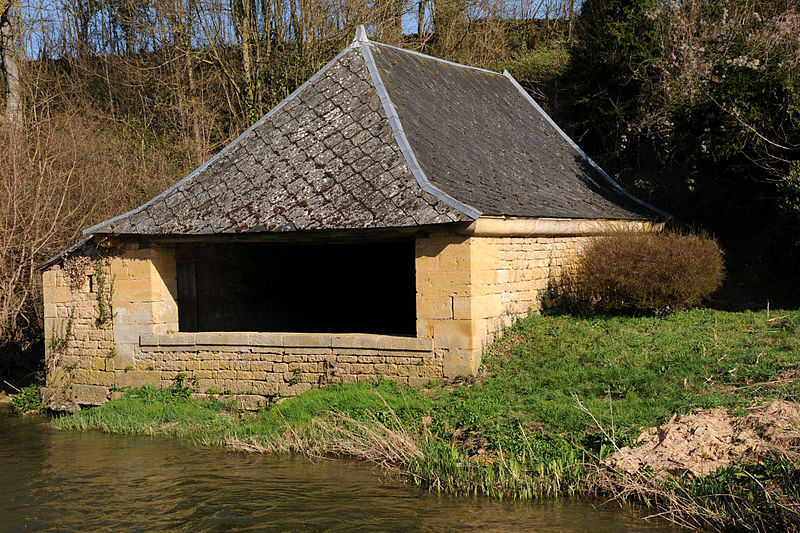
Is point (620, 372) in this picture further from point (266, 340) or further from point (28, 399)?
point (28, 399)

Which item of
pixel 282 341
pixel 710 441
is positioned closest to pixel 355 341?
pixel 282 341

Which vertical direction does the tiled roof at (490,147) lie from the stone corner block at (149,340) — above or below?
above

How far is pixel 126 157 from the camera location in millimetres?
19953

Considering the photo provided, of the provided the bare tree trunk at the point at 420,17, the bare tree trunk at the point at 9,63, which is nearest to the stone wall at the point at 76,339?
the bare tree trunk at the point at 9,63

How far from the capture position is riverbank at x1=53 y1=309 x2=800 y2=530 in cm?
677

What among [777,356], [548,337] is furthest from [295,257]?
[777,356]

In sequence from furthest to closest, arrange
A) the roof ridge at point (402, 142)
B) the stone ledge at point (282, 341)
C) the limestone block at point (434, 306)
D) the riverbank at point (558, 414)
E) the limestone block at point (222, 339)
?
the limestone block at point (222, 339)
the stone ledge at point (282, 341)
the limestone block at point (434, 306)
the roof ridge at point (402, 142)
the riverbank at point (558, 414)

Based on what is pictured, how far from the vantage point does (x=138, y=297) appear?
11594mm

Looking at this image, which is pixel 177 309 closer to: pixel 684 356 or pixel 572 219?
pixel 572 219

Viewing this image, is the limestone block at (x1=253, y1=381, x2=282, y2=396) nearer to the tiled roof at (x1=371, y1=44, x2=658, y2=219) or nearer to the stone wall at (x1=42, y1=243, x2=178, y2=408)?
the stone wall at (x1=42, y1=243, x2=178, y2=408)

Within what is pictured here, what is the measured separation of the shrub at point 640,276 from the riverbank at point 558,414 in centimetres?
40

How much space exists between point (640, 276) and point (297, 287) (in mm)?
6541

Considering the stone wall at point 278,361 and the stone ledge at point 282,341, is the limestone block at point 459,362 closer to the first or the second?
the stone wall at point 278,361

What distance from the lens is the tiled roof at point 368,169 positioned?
10.4 m
